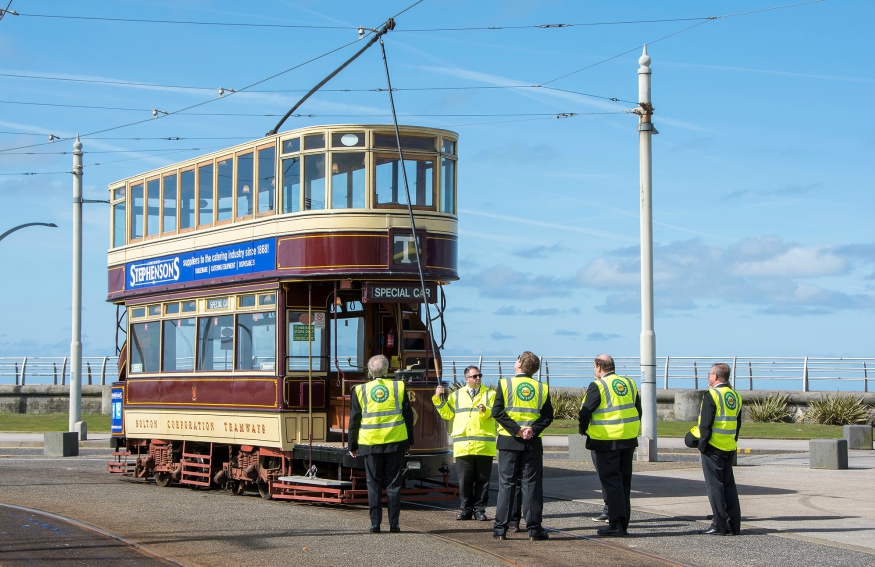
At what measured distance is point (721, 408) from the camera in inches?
457

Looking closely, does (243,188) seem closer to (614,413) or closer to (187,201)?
(187,201)

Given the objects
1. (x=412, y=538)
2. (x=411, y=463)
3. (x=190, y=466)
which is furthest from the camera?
(x=190, y=466)

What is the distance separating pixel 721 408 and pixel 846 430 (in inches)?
514

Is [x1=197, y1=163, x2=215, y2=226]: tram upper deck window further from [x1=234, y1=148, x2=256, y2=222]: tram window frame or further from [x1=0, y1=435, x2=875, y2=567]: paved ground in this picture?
[x1=0, y1=435, x2=875, y2=567]: paved ground

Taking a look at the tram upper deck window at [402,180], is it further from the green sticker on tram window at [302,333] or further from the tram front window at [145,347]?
Result: the tram front window at [145,347]

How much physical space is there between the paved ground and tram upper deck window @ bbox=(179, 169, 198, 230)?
3.86 meters

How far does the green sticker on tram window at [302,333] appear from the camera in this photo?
14906 mm

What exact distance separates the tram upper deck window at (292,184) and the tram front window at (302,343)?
53.5 inches

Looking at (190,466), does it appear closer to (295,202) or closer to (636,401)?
(295,202)

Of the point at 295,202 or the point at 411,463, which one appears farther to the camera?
the point at 295,202

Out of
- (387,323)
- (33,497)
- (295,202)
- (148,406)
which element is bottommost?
(33,497)

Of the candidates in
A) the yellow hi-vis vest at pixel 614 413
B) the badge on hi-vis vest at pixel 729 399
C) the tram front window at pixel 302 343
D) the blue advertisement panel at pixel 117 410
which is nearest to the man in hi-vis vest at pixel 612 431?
the yellow hi-vis vest at pixel 614 413

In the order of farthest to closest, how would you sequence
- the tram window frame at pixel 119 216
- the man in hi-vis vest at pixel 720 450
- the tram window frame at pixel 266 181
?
the tram window frame at pixel 119 216
the tram window frame at pixel 266 181
the man in hi-vis vest at pixel 720 450

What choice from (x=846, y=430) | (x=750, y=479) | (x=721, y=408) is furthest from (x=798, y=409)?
(x=721, y=408)
